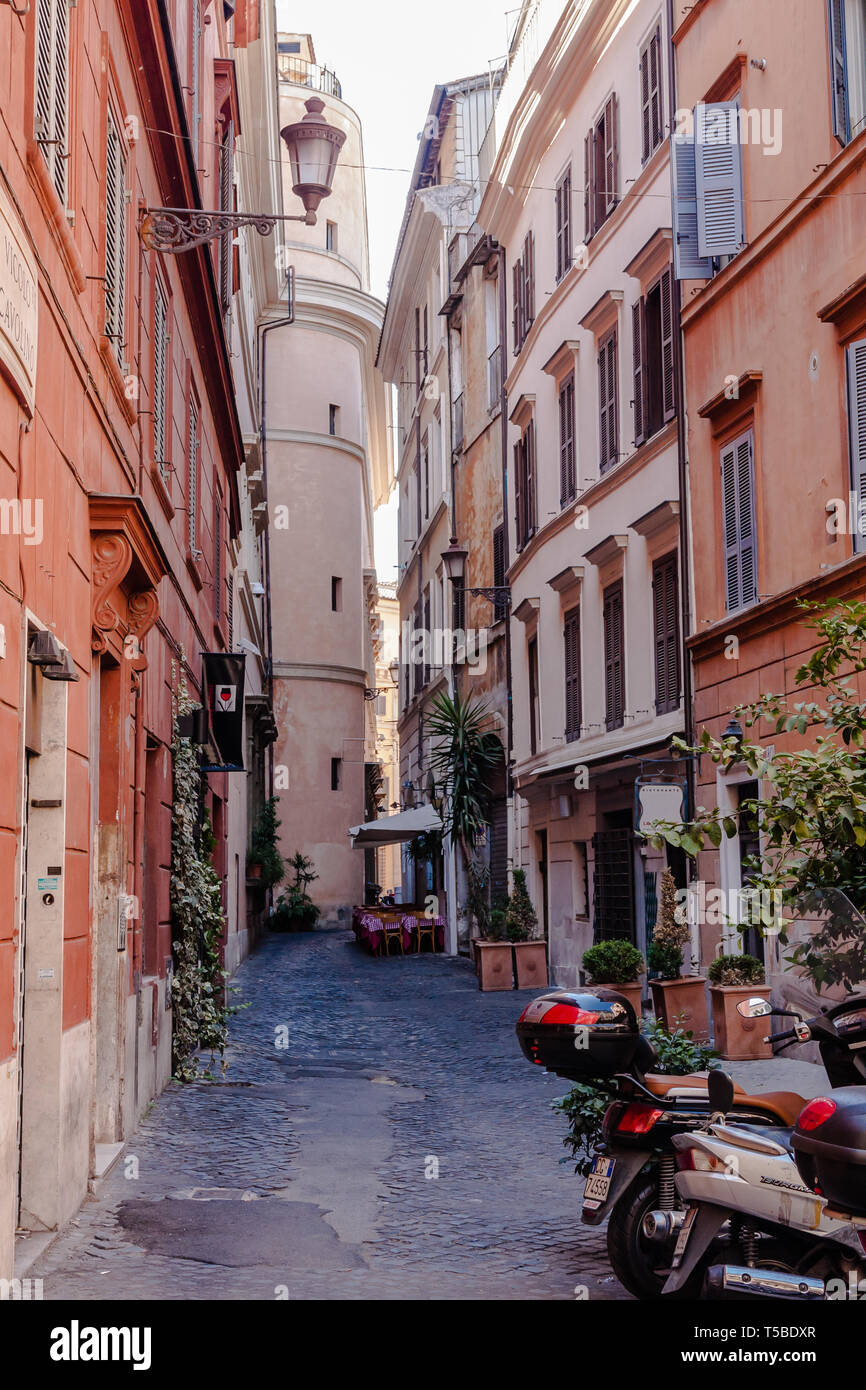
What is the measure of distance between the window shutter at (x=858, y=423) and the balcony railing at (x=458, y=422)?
19.3 meters

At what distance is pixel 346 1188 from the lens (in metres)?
8.70

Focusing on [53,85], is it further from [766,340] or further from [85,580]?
[766,340]

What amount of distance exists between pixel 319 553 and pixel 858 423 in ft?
108

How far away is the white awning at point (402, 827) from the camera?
3008cm

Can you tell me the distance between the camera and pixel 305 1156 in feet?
31.8

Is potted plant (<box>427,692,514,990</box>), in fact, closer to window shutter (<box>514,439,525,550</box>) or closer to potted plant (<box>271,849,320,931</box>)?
window shutter (<box>514,439,525,550</box>)

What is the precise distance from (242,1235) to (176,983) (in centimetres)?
560

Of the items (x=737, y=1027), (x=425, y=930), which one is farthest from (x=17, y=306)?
(x=425, y=930)

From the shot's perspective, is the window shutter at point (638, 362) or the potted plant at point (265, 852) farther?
the potted plant at point (265, 852)

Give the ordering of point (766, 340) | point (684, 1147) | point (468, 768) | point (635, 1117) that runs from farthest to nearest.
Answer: point (468, 768), point (766, 340), point (635, 1117), point (684, 1147)

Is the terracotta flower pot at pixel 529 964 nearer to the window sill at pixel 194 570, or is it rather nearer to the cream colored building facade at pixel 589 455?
the cream colored building facade at pixel 589 455

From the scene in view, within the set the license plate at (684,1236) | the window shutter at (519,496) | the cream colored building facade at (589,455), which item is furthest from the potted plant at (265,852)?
the license plate at (684,1236)
